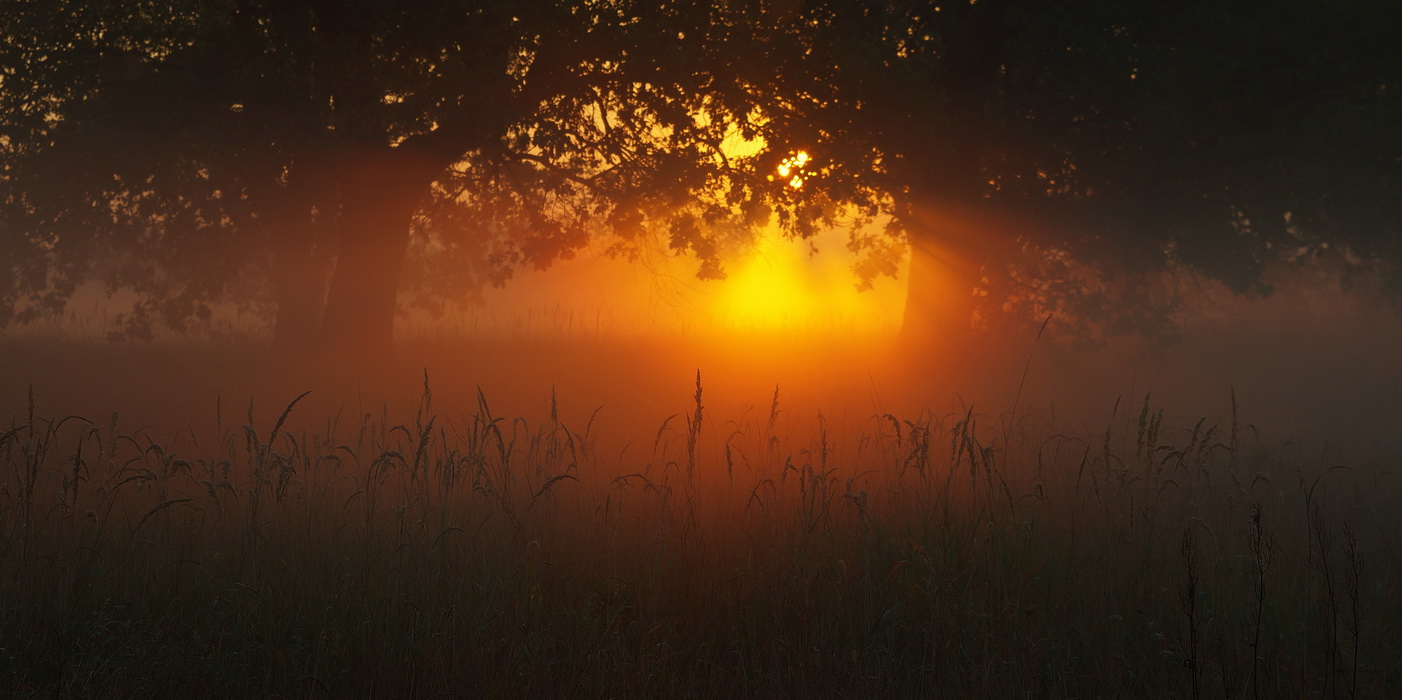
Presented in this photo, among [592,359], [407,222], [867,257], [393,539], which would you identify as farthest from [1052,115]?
[393,539]

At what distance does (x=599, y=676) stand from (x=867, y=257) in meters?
11.7

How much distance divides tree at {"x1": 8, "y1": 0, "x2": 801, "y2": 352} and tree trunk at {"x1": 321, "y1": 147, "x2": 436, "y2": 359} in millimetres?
30

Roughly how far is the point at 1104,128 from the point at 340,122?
374 inches

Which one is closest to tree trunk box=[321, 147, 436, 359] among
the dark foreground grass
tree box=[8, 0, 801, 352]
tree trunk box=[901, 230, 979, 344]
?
tree box=[8, 0, 801, 352]

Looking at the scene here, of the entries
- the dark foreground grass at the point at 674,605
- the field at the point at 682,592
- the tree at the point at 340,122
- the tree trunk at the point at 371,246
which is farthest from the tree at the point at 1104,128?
the dark foreground grass at the point at 674,605

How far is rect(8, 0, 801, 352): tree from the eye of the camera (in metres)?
11.0

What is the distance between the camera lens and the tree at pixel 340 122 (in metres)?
11.0

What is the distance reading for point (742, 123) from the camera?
11867 mm

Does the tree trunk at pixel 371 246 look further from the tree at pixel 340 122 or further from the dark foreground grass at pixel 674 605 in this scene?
the dark foreground grass at pixel 674 605

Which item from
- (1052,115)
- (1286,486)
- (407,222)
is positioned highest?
(1052,115)

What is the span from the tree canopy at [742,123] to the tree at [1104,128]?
0.04m

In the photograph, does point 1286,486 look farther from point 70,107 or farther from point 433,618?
point 70,107

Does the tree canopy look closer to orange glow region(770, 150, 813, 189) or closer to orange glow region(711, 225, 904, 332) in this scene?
orange glow region(770, 150, 813, 189)

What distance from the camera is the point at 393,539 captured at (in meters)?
4.93
